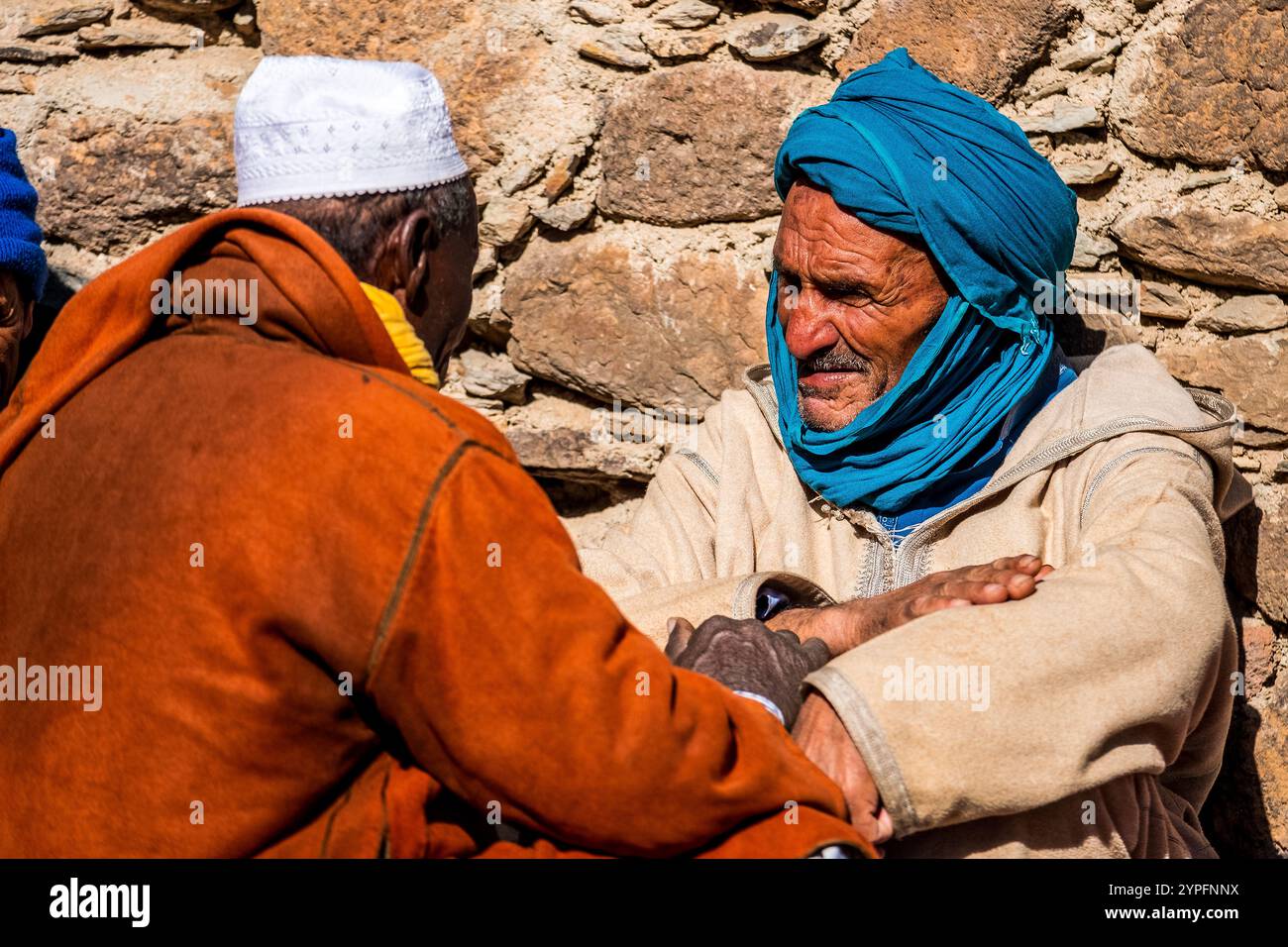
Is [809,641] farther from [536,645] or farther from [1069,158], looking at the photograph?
[1069,158]

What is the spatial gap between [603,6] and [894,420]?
1222mm

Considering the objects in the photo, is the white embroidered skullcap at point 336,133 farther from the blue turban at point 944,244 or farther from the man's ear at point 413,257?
the blue turban at point 944,244

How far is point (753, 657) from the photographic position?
229cm

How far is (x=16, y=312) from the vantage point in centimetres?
309

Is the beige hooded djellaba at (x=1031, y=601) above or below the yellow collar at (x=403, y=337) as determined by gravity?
below

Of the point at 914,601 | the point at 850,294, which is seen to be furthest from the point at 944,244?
the point at 914,601

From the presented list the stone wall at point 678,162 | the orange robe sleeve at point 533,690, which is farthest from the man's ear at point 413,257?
the stone wall at point 678,162

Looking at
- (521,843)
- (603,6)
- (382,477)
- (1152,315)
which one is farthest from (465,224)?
(1152,315)

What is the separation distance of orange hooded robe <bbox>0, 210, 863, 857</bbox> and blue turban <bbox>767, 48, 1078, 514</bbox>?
3.37 ft

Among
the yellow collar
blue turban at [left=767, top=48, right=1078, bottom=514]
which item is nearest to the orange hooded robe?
the yellow collar

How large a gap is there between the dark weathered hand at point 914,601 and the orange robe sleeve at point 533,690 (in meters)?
0.66

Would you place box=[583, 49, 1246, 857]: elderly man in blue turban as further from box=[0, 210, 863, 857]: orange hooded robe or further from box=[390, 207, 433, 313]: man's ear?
box=[390, 207, 433, 313]: man's ear

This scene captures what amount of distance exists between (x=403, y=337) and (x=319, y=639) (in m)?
0.53

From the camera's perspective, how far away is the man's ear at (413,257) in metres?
2.12
